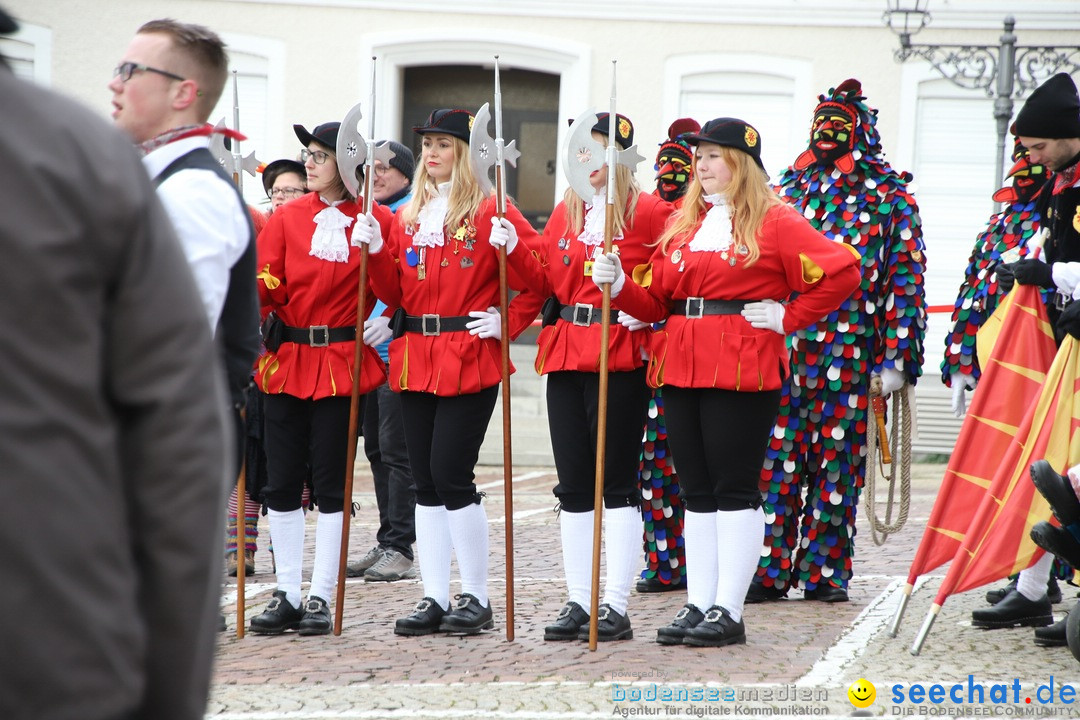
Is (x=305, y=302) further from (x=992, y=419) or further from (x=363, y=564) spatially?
(x=992, y=419)

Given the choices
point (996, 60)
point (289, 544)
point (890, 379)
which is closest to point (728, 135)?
point (890, 379)

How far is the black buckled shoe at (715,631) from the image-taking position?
5.09 meters

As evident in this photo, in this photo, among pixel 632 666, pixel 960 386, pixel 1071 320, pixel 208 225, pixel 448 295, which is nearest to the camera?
pixel 208 225

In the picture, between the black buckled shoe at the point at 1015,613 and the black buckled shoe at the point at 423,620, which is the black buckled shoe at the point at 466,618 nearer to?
the black buckled shoe at the point at 423,620

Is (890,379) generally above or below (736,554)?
above

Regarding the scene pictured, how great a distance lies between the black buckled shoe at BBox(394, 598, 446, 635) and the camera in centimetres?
545

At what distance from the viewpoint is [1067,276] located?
529 centimetres

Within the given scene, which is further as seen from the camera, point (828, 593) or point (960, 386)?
point (960, 386)

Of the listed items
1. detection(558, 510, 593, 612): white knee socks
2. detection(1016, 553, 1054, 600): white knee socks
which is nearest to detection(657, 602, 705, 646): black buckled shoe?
detection(558, 510, 593, 612): white knee socks

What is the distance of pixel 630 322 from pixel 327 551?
1.58 metres

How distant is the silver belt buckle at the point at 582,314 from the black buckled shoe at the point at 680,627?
1.16 m

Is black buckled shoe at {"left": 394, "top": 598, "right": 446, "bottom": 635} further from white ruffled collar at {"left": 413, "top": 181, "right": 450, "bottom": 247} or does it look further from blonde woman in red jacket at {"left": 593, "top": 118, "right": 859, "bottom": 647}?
white ruffled collar at {"left": 413, "top": 181, "right": 450, "bottom": 247}

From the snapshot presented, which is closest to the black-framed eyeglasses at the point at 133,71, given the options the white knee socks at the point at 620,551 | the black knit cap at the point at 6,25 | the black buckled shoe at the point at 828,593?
the black knit cap at the point at 6,25

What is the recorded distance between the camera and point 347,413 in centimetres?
572
